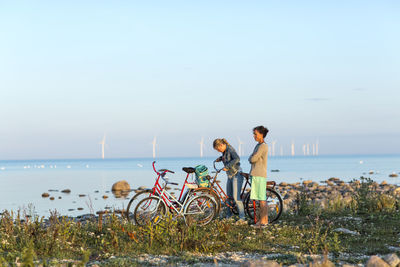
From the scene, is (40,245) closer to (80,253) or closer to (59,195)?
(80,253)

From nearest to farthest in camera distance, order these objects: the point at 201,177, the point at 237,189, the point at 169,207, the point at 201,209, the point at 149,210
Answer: the point at 149,210
the point at 169,207
the point at 201,209
the point at 201,177
the point at 237,189

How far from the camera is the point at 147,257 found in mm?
7754

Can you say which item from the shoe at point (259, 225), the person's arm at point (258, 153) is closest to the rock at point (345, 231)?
the shoe at point (259, 225)

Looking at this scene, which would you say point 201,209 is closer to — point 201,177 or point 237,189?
point 201,177

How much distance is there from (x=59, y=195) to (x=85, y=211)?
1108 cm

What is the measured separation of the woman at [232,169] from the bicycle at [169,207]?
903 millimetres

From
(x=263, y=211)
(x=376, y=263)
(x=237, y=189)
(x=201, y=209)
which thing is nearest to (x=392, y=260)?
(x=376, y=263)

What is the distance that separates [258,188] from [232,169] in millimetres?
884

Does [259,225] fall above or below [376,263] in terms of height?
below

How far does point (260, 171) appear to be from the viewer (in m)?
10.5

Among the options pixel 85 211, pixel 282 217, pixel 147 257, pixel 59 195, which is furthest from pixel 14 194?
pixel 147 257

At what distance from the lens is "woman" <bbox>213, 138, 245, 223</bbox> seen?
11156mm

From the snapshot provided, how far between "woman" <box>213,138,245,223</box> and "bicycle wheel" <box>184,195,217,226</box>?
0.84 metres

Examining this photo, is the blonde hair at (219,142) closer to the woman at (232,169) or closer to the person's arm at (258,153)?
the woman at (232,169)
